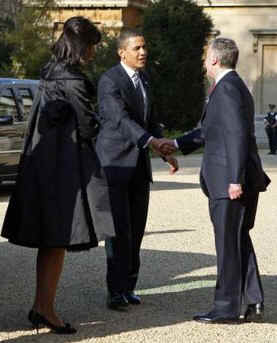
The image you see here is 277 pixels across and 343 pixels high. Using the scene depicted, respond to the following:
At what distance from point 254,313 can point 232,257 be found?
15.4 inches

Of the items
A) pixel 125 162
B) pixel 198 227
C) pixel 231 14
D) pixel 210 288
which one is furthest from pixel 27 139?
pixel 231 14

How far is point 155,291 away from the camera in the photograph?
887 centimetres

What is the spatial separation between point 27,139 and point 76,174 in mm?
372

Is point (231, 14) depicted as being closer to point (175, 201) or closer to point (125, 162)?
point (175, 201)

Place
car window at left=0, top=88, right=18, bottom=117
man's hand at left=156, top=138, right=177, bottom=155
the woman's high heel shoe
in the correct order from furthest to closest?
1. car window at left=0, top=88, right=18, bottom=117
2. man's hand at left=156, top=138, right=177, bottom=155
3. the woman's high heel shoe

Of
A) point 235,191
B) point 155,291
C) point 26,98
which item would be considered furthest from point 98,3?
point 235,191

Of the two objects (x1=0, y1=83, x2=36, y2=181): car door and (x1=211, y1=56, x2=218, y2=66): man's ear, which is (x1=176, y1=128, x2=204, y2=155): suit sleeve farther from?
(x1=0, y1=83, x2=36, y2=181): car door

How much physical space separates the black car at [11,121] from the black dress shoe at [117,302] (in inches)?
352

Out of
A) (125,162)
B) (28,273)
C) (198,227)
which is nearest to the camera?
(125,162)

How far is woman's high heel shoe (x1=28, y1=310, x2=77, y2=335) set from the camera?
7234 mm

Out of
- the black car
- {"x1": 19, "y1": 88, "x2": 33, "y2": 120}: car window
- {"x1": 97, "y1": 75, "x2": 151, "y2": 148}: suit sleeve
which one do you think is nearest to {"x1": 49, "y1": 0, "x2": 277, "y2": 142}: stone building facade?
{"x1": 19, "y1": 88, "x2": 33, "y2": 120}: car window

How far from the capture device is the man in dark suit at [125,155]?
8.26m

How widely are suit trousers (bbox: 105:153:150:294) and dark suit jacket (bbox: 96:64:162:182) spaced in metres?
0.07

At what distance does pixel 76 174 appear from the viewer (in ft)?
23.4
